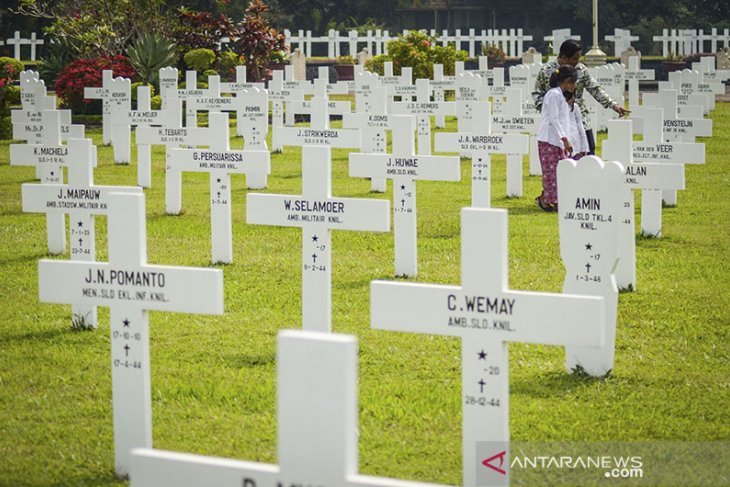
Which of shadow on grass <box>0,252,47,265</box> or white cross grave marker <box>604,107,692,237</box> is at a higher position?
white cross grave marker <box>604,107,692,237</box>

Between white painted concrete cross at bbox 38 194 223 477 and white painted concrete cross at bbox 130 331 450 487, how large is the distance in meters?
2.24

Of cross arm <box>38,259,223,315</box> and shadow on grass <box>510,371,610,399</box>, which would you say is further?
shadow on grass <box>510,371,610,399</box>

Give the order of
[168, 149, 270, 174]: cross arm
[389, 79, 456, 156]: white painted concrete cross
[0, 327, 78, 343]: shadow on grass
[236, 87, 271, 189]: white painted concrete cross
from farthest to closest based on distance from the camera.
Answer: [389, 79, 456, 156]: white painted concrete cross → [236, 87, 271, 189]: white painted concrete cross → [168, 149, 270, 174]: cross arm → [0, 327, 78, 343]: shadow on grass

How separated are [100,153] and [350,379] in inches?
809

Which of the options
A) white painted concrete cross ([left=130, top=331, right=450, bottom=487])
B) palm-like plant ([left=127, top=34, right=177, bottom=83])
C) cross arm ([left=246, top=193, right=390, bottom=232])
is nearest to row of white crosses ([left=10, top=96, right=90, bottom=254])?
cross arm ([left=246, top=193, right=390, bottom=232])

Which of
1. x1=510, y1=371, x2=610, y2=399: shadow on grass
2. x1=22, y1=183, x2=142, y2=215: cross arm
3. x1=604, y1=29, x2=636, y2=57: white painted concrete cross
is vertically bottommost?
x1=510, y1=371, x2=610, y2=399: shadow on grass

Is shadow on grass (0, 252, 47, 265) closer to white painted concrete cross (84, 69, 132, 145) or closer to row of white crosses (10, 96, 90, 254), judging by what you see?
row of white crosses (10, 96, 90, 254)

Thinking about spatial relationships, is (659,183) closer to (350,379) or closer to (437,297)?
(437,297)

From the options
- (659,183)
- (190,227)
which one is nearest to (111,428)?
(659,183)

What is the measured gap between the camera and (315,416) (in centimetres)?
356

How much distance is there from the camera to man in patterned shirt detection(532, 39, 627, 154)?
562 inches

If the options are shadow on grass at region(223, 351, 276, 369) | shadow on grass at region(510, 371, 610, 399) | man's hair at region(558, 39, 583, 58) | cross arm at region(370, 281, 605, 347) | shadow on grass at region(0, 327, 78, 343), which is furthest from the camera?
man's hair at region(558, 39, 583, 58)

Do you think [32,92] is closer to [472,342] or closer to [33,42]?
[472,342]

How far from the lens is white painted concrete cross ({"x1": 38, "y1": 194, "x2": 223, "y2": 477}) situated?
5.98 m
